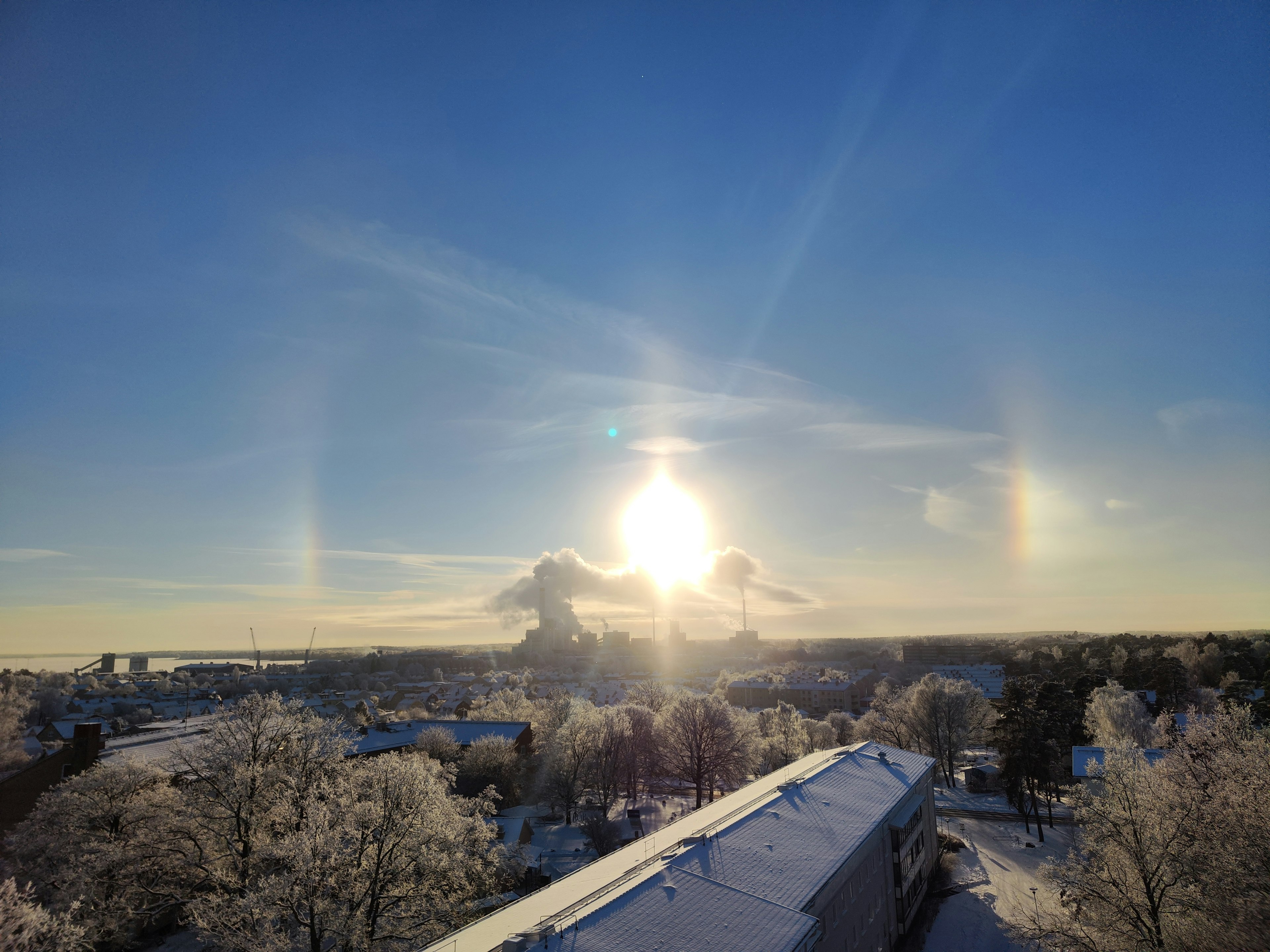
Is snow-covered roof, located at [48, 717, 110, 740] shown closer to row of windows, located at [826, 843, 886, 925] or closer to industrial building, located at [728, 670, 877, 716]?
row of windows, located at [826, 843, 886, 925]

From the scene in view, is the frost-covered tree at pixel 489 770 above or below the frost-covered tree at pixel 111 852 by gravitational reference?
below

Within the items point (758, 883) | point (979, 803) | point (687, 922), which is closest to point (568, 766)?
point (758, 883)

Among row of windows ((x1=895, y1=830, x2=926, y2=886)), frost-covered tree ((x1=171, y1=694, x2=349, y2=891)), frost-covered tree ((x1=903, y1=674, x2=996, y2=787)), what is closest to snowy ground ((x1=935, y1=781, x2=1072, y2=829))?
frost-covered tree ((x1=903, y1=674, x2=996, y2=787))

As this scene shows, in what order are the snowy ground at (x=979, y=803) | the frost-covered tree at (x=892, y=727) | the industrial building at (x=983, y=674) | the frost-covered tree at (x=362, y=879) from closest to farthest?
the frost-covered tree at (x=362, y=879) → the snowy ground at (x=979, y=803) → the frost-covered tree at (x=892, y=727) → the industrial building at (x=983, y=674)

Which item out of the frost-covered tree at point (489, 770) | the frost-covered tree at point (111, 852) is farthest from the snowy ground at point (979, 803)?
the frost-covered tree at point (111, 852)

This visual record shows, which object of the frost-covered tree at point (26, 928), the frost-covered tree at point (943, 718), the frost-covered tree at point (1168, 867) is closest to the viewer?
the frost-covered tree at point (26, 928)

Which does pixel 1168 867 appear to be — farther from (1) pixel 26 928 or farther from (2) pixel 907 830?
(1) pixel 26 928

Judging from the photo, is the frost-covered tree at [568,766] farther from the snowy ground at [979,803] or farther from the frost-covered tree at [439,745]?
the snowy ground at [979,803]

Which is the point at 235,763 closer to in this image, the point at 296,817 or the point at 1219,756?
the point at 296,817
